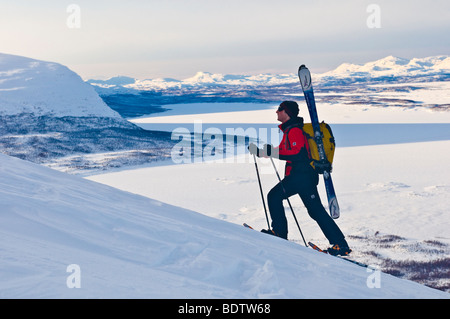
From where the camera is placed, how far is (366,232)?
36.3 feet

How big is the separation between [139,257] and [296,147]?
2765 mm

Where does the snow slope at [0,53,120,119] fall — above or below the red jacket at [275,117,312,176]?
above

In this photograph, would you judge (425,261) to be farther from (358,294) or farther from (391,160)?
(391,160)

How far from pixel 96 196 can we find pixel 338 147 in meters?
29.7

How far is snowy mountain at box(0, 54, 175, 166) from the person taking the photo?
3400cm

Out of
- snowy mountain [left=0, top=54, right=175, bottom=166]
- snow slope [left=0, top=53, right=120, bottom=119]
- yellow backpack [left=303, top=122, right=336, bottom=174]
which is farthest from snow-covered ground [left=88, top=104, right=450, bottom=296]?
snow slope [left=0, top=53, right=120, bottom=119]

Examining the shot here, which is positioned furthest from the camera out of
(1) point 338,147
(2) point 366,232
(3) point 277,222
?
(1) point 338,147

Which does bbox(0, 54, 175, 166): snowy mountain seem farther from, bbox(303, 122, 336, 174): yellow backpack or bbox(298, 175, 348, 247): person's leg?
bbox(303, 122, 336, 174): yellow backpack

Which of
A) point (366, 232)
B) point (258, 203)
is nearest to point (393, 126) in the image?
point (258, 203)

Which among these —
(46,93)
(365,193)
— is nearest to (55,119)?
(46,93)

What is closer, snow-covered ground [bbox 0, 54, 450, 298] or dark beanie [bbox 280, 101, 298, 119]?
snow-covered ground [bbox 0, 54, 450, 298]

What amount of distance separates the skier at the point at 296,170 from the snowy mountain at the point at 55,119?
2349 cm

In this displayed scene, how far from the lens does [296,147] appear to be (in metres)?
5.66

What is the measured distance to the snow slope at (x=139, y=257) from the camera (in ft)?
9.42
